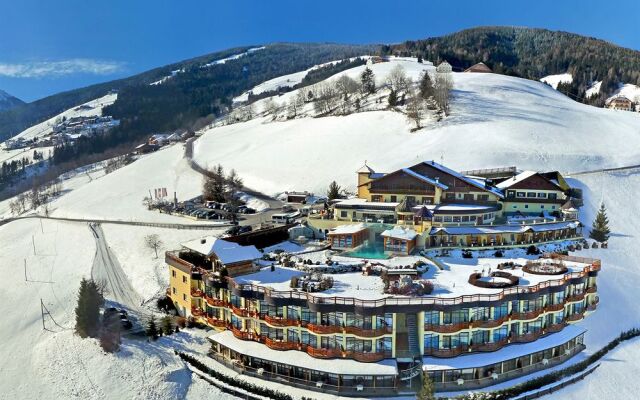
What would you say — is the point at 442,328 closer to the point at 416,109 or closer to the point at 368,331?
the point at 368,331

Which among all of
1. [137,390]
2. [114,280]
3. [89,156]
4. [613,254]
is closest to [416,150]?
[613,254]

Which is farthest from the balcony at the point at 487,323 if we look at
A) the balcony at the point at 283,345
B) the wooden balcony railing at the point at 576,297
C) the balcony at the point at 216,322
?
the balcony at the point at 216,322

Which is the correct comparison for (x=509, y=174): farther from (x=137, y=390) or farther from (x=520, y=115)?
(x=137, y=390)

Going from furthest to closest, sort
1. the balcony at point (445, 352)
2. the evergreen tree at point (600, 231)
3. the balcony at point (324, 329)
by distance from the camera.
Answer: the evergreen tree at point (600, 231)
the balcony at point (324, 329)
the balcony at point (445, 352)

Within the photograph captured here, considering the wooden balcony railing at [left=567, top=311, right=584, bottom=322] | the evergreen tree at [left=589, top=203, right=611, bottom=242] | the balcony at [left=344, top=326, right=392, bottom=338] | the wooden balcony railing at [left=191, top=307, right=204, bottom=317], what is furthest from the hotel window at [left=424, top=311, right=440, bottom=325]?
the evergreen tree at [left=589, top=203, right=611, bottom=242]

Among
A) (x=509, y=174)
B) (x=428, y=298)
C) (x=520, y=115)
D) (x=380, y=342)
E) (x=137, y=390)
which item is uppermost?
(x=520, y=115)

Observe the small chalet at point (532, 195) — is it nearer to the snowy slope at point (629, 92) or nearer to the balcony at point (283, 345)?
the balcony at point (283, 345)
